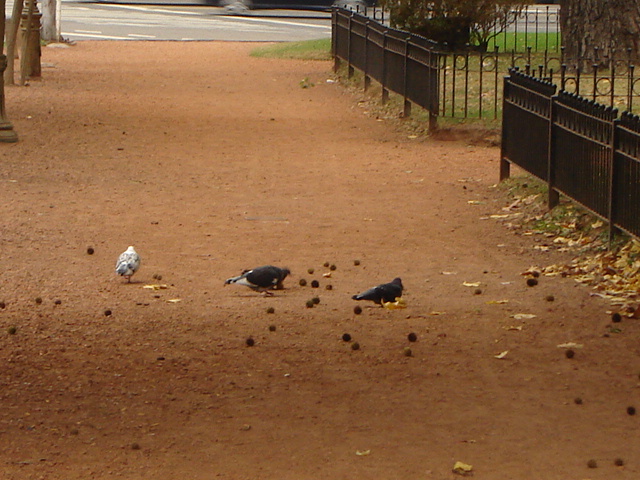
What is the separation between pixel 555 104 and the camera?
10.8 meters

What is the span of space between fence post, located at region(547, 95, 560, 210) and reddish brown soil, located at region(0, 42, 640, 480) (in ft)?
2.32

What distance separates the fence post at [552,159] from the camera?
35.6ft

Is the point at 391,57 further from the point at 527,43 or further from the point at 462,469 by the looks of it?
the point at 462,469

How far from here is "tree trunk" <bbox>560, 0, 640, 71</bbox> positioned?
19562 millimetres

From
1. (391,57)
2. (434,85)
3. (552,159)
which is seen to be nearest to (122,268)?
(552,159)

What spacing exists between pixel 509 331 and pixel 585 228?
306 cm

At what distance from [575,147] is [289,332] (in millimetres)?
4051

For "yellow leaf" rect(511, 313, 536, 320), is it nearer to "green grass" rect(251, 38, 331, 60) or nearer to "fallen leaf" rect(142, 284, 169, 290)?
"fallen leaf" rect(142, 284, 169, 290)

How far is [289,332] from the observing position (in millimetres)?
7309

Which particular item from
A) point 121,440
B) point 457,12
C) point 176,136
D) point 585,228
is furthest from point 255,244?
point 457,12

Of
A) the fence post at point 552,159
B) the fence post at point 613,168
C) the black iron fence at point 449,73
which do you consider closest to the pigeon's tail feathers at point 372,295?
the fence post at point 613,168

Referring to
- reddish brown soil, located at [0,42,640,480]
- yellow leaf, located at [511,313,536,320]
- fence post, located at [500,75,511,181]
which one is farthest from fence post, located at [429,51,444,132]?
yellow leaf, located at [511,313,536,320]

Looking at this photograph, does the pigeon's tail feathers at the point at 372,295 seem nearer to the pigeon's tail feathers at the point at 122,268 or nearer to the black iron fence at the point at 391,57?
the pigeon's tail feathers at the point at 122,268

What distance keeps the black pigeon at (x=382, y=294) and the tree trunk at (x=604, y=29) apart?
12.4m
